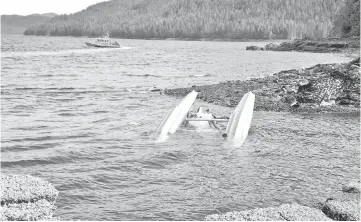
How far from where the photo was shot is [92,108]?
2205 cm

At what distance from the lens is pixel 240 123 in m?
16.2

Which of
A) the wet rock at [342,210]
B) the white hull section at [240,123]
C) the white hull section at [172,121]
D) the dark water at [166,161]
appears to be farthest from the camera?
the white hull section at [172,121]

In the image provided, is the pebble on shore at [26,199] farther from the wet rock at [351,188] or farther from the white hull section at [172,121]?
the white hull section at [172,121]

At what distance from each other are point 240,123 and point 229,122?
449 mm

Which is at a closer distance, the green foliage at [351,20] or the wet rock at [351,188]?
the wet rock at [351,188]

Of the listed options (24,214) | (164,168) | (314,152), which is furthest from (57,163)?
(314,152)

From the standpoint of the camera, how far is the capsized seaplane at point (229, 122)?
596 inches

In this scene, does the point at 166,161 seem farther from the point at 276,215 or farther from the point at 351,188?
the point at 276,215

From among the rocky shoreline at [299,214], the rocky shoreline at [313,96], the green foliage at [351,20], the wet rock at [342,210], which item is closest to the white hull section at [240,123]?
the rocky shoreline at [313,96]

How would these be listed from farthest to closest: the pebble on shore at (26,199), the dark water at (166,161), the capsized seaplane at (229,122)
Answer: the capsized seaplane at (229,122)
the dark water at (166,161)
the pebble on shore at (26,199)

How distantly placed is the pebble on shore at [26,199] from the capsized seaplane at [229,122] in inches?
252

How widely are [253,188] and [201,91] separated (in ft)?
56.9

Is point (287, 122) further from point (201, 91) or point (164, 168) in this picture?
point (201, 91)

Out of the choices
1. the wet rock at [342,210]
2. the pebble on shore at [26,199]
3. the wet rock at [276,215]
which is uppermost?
the pebble on shore at [26,199]
